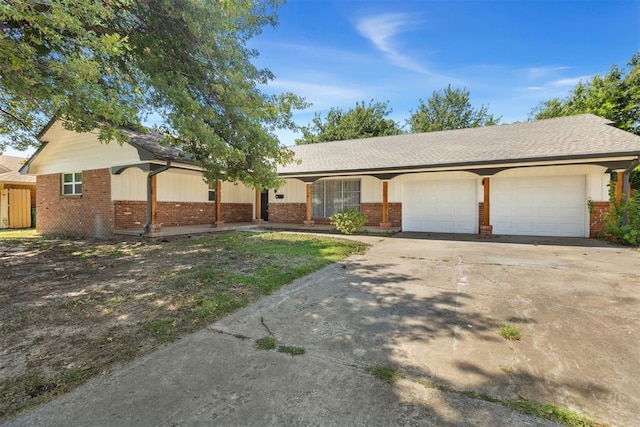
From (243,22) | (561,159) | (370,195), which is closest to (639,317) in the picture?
(561,159)

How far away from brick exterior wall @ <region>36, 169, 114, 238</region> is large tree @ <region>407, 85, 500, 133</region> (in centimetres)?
3153

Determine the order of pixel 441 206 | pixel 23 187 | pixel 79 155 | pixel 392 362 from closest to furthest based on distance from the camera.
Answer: pixel 392 362
pixel 79 155
pixel 441 206
pixel 23 187

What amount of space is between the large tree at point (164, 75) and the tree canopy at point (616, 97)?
18081mm

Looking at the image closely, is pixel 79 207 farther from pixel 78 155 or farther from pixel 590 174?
pixel 590 174

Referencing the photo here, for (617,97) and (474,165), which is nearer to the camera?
(474,165)

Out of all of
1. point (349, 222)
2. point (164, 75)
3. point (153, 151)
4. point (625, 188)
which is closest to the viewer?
point (164, 75)

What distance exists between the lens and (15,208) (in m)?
17.2

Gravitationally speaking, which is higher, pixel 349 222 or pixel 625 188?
pixel 625 188

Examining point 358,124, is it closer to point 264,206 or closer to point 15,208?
point 264,206

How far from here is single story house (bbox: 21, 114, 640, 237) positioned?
1042 centimetres

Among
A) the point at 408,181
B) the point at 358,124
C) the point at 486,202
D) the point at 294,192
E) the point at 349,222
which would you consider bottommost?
the point at 349,222

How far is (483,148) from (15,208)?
2437 cm

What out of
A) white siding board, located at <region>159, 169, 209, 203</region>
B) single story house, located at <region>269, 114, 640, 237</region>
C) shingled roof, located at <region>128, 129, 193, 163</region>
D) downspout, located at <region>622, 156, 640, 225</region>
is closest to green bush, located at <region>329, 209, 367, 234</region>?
single story house, located at <region>269, 114, 640, 237</region>

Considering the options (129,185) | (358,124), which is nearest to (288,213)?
(129,185)
